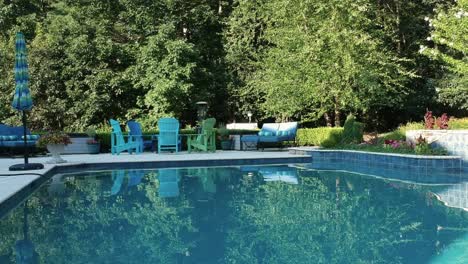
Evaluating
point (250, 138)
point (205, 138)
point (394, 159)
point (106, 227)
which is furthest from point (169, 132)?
point (106, 227)

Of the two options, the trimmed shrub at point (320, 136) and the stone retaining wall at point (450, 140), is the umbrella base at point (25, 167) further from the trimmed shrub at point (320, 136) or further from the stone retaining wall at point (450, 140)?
the stone retaining wall at point (450, 140)

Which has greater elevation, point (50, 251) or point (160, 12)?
point (160, 12)

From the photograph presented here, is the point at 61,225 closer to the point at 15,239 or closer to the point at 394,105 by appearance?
the point at 15,239

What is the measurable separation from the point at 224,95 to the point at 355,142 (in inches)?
311

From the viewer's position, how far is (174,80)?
16.5 m

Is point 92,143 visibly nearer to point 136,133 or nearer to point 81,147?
point 81,147

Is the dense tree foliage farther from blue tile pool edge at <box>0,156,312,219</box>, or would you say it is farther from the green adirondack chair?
blue tile pool edge at <box>0,156,312,219</box>

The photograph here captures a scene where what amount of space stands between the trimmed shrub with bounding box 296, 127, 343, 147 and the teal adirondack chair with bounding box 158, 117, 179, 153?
3882 millimetres

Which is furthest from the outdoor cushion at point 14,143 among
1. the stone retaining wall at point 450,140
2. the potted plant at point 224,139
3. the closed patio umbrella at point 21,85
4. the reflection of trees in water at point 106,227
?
the stone retaining wall at point 450,140

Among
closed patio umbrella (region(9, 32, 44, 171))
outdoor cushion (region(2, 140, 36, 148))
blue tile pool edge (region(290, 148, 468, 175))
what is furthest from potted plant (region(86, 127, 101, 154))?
blue tile pool edge (region(290, 148, 468, 175))

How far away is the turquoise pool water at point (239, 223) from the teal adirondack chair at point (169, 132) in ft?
16.1

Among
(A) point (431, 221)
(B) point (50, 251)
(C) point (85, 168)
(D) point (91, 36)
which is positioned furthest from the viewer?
(D) point (91, 36)

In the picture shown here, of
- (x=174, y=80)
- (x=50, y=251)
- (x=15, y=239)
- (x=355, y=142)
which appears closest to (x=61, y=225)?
(x=15, y=239)

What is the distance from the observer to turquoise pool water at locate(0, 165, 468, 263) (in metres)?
3.52
